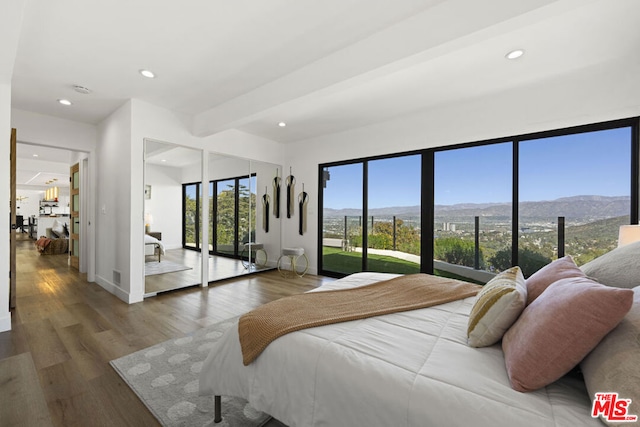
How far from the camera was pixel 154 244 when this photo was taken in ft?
13.0

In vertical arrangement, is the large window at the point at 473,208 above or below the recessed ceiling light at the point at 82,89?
below

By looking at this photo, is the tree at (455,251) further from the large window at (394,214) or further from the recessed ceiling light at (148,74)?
the recessed ceiling light at (148,74)

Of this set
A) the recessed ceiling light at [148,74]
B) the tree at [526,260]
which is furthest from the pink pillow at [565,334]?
the recessed ceiling light at [148,74]

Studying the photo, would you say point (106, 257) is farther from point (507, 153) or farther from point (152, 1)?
point (507, 153)

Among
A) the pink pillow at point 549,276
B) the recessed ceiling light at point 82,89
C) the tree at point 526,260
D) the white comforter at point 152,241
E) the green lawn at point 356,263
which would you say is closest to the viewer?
the pink pillow at point 549,276

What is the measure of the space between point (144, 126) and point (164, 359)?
296 cm

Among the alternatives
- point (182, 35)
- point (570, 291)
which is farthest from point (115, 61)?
point (570, 291)

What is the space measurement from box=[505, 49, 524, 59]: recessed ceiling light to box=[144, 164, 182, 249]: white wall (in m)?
4.31

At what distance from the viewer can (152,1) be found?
1.97 meters

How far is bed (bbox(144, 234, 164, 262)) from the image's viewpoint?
383 centimetres

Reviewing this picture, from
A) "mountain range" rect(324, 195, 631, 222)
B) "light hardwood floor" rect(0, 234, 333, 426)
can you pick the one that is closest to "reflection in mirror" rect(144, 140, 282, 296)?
"light hardwood floor" rect(0, 234, 333, 426)

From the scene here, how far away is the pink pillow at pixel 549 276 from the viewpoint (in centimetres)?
133

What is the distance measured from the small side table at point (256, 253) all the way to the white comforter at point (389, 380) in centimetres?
363

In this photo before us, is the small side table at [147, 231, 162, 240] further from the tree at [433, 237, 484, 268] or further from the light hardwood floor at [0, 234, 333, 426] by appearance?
the tree at [433, 237, 484, 268]
